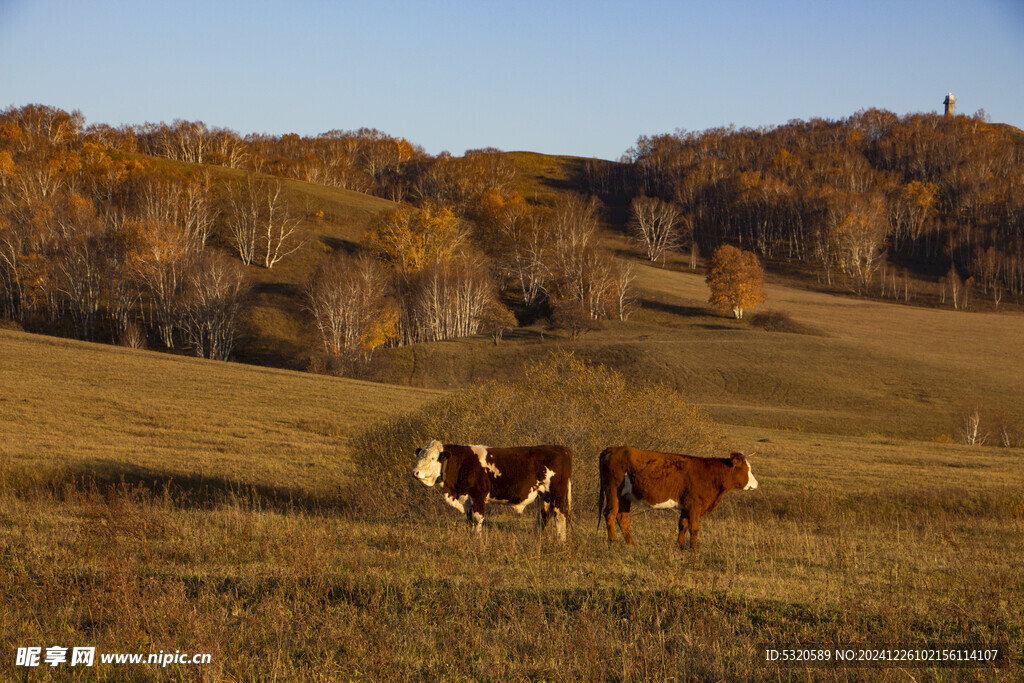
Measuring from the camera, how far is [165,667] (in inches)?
263

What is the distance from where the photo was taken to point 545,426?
17531 mm

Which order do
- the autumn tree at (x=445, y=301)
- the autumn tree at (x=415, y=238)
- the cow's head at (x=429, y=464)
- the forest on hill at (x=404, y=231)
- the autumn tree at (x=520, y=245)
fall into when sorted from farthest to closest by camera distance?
1. the autumn tree at (x=520, y=245)
2. the autumn tree at (x=415, y=238)
3. the autumn tree at (x=445, y=301)
4. the forest on hill at (x=404, y=231)
5. the cow's head at (x=429, y=464)

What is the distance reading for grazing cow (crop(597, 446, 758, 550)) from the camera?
40.7 feet

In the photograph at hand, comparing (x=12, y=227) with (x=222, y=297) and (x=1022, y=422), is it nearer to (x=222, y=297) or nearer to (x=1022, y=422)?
(x=222, y=297)

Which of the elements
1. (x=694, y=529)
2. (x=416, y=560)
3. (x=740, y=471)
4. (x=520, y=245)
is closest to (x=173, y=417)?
(x=416, y=560)

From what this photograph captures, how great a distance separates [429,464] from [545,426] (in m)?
5.56

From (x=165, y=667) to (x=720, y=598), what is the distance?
571 cm

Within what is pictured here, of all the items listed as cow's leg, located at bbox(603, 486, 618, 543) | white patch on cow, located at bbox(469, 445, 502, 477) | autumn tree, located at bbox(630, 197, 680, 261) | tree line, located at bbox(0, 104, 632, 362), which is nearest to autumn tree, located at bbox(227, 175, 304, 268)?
tree line, located at bbox(0, 104, 632, 362)

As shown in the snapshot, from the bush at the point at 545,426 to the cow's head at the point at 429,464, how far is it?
3969 millimetres

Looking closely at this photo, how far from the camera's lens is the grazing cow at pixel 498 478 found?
12.7m

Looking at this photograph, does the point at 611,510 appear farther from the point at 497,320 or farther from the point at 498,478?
the point at 497,320

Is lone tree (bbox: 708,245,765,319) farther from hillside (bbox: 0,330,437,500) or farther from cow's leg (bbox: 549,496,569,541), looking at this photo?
cow's leg (bbox: 549,496,569,541)

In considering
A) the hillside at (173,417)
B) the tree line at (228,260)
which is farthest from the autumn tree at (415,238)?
the hillside at (173,417)

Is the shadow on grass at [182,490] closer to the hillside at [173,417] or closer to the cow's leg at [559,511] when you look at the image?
the hillside at [173,417]
